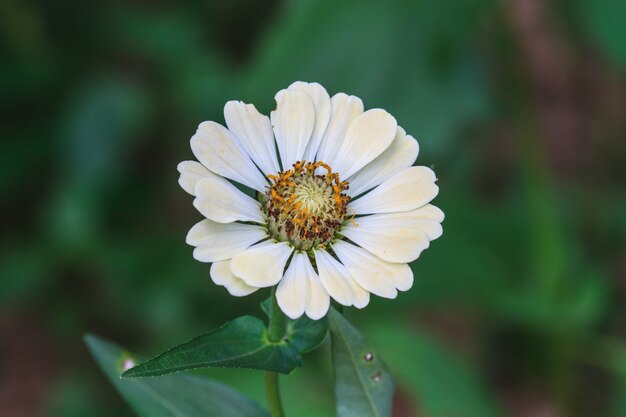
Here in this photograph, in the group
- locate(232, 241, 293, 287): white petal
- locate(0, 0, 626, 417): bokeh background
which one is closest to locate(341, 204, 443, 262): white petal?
locate(232, 241, 293, 287): white petal

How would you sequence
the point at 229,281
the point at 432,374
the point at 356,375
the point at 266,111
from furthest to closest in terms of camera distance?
the point at 432,374, the point at 266,111, the point at 356,375, the point at 229,281

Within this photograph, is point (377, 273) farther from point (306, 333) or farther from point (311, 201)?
point (311, 201)

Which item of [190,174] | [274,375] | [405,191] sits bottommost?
[274,375]

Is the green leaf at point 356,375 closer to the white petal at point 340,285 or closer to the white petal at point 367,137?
the white petal at point 340,285

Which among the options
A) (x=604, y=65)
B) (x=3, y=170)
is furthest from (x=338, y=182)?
(x=604, y=65)

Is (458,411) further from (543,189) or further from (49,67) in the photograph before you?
(49,67)

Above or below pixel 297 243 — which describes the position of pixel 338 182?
above

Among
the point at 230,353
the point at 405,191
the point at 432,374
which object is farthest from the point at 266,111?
the point at 230,353
